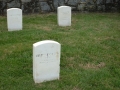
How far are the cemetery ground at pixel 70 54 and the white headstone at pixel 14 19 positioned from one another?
0.24 meters

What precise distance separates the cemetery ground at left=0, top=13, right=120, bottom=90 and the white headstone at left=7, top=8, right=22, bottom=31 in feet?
0.80

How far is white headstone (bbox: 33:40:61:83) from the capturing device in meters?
3.50

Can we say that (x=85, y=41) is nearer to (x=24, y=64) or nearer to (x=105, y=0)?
(x=24, y=64)

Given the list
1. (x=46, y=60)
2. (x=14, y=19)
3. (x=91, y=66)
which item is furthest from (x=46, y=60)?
(x=14, y=19)

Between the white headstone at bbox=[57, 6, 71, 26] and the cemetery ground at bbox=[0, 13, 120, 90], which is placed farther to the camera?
the white headstone at bbox=[57, 6, 71, 26]

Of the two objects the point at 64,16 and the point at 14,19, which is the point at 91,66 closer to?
the point at 14,19

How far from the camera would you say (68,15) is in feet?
24.8

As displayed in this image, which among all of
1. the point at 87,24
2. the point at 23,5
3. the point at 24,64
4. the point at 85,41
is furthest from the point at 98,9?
the point at 24,64

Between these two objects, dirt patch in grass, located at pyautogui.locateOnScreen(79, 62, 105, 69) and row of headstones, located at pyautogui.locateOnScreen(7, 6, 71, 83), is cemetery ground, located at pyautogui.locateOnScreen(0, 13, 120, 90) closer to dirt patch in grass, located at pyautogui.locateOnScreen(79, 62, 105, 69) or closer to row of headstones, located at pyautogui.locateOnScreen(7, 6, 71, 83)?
dirt patch in grass, located at pyautogui.locateOnScreen(79, 62, 105, 69)

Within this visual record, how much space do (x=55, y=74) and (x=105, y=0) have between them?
23.5ft

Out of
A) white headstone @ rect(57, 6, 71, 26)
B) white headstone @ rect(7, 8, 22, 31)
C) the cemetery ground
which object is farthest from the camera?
white headstone @ rect(57, 6, 71, 26)

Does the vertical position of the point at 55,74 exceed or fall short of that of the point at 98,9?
it falls short

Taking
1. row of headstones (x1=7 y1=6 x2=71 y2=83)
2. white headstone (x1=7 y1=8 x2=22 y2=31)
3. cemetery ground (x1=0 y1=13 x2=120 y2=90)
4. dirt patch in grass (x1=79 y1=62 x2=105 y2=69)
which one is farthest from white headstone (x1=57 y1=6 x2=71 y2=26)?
row of headstones (x1=7 y1=6 x2=71 y2=83)

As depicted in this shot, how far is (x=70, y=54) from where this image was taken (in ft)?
16.0
